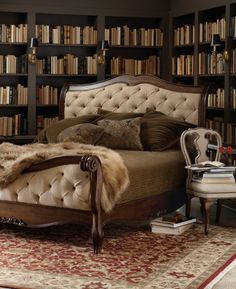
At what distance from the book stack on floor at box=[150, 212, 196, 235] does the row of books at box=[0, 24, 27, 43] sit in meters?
3.67

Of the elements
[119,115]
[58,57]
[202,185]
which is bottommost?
[202,185]

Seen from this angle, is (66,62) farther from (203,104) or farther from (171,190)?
(171,190)

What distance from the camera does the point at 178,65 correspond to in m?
8.39

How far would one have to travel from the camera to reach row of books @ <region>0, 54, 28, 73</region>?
26.7 ft

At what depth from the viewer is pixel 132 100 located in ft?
22.2

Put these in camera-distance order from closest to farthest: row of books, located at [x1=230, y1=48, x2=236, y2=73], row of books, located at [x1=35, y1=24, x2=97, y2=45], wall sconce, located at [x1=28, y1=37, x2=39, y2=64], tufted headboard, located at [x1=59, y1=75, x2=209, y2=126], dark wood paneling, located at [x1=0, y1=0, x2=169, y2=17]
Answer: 1. tufted headboard, located at [x1=59, y1=75, x2=209, y2=126]
2. row of books, located at [x1=230, y1=48, x2=236, y2=73]
3. wall sconce, located at [x1=28, y1=37, x2=39, y2=64]
4. dark wood paneling, located at [x1=0, y1=0, x2=169, y2=17]
5. row of books, located at [x1=35, y1=24, x2=97, y2=45]

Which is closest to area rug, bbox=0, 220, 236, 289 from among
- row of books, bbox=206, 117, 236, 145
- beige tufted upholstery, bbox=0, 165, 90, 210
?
beige tufted upholstery, bbox=0, 165, 90, 210

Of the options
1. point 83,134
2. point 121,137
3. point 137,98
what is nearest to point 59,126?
point 83,134

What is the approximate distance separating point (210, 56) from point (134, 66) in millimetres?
1163

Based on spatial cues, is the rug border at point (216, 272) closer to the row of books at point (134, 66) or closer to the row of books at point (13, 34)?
the row of books at point (134, 66)

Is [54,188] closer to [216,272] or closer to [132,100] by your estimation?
[216,272]

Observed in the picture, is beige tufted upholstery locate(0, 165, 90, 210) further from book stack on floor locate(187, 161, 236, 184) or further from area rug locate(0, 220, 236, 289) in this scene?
book stack on floor locate(187, 161, 236, 184)

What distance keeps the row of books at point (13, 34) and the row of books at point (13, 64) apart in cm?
20

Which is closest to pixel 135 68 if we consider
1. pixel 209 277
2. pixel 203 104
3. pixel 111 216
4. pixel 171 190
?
pixel 203 104
